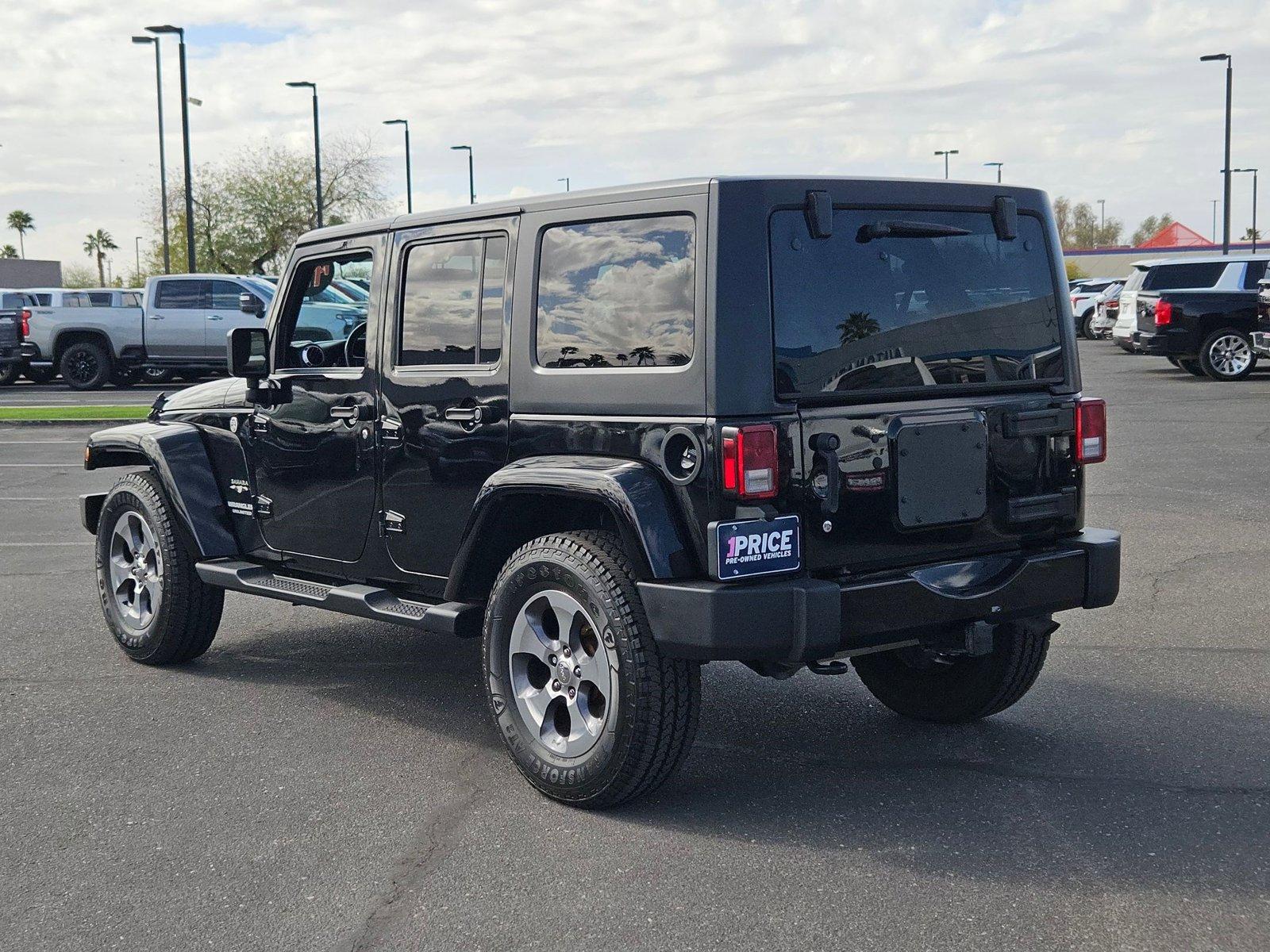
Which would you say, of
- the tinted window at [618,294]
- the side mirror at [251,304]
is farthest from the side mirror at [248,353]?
the side mirror at [251,304]

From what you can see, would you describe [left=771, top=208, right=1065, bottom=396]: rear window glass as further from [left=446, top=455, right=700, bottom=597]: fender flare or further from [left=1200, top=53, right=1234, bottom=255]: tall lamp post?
[left=1200, top=53, right=1234, bottom=255]: tall lamp post

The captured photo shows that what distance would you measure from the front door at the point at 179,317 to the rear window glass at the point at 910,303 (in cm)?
2222

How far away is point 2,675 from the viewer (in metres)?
6.24

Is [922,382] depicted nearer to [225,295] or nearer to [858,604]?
[858,604]

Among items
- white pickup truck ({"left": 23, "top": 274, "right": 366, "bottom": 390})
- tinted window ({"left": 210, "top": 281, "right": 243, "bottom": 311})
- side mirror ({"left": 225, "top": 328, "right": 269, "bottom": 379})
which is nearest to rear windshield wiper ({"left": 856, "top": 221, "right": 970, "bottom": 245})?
side mirror ({"left": 225, "top": 328, "right": 269, "bottom": 379})

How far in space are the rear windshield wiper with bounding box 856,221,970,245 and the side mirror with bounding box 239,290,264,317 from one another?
21.3 m

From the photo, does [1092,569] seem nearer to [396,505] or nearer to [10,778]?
[396,505]

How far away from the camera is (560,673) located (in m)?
4.58

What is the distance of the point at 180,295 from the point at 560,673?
22481 millimetres

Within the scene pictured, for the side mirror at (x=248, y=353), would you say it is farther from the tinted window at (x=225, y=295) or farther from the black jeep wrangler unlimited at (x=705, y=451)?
the tinted window at (x=225, y=295)

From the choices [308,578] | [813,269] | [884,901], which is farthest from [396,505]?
[884,901]

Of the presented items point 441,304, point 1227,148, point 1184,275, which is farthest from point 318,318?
point 1227,148

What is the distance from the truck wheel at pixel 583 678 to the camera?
4.25 m

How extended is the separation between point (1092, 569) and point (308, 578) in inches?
123
